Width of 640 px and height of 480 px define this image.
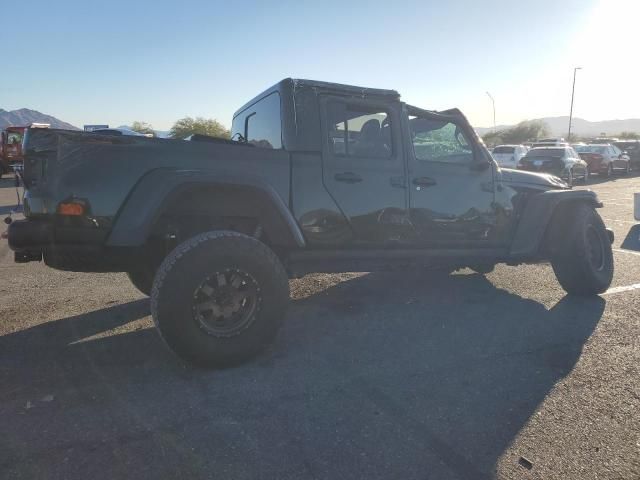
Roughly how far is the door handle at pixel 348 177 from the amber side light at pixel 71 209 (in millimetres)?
1797

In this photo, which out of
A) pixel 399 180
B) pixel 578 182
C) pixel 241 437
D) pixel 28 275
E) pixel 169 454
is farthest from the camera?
pixel 578 182

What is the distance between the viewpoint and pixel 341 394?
290 centimetres

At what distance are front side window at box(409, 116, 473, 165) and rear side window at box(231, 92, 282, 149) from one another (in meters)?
1.21

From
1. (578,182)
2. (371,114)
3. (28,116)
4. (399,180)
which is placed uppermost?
(28,116)

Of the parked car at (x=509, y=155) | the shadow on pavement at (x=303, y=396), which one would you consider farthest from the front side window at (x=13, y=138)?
the shadow on pavement at (x=303, y=396)

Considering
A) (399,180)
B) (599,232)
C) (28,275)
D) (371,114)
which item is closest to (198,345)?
(399,180)

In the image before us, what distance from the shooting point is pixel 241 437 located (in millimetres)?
2439

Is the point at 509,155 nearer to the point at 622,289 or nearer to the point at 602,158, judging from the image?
the point at 602,158

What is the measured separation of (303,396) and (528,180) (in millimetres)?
3481

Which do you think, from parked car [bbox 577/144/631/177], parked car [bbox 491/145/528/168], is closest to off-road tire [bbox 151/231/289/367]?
parked car [bbox 491/145/528/168]

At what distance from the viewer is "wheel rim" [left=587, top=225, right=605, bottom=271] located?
5059 millimetres

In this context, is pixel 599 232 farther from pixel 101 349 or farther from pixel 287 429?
pixel 101 349

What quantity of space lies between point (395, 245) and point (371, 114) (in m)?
1.14

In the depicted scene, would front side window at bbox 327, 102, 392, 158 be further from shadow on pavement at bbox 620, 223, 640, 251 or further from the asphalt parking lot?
shadow on pavement at bbox 620, 223, 640, 251
